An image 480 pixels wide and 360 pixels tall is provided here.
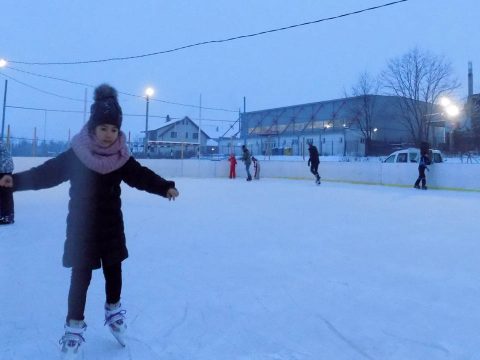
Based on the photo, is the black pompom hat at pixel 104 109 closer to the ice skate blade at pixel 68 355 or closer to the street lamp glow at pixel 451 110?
the ice skate blade at pixel 68 355

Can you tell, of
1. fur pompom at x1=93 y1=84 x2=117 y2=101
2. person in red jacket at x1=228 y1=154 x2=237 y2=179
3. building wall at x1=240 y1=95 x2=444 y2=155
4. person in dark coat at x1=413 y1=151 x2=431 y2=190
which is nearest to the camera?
fur pompom at x1=93 y1=84 x2=117 y2=101

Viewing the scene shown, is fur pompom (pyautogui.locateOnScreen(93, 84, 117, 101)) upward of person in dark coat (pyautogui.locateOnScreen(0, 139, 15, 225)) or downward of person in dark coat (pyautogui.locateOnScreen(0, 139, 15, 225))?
upward

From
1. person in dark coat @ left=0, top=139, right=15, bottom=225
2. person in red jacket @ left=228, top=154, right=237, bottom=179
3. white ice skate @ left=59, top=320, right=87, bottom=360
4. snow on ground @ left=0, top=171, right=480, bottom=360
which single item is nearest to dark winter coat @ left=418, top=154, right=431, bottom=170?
snow on ground @ left=0, top=171, right=480, bottom=360

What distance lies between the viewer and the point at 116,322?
6.88 ft

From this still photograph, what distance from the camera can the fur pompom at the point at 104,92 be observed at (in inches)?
80.0

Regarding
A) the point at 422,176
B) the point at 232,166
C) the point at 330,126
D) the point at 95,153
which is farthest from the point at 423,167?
the point at 330,126

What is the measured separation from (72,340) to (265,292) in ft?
4.68

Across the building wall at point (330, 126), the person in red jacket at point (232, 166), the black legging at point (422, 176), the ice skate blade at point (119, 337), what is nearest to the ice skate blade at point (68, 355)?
the ice skate blade at point (119, 337)

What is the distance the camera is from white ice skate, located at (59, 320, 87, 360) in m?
1.88

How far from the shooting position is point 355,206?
828cm

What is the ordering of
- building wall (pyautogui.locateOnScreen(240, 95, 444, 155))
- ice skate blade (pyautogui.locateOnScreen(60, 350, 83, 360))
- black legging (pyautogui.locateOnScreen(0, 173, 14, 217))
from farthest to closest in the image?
1. building wall (pyautogui.locateOnScreen(240, 95, 444, 155))
2. black legging (pyautogui.locateOnScreen(0, 173, 14, 217))
3. ice skate blade (pyautogui.locateOnScreen(60, 350, 83, 360))

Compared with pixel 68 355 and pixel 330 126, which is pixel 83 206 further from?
pixel 330 126

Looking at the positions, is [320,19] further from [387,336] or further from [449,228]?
[387,336]

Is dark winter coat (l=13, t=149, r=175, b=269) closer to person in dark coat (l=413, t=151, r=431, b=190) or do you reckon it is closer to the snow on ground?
the snow on ground
